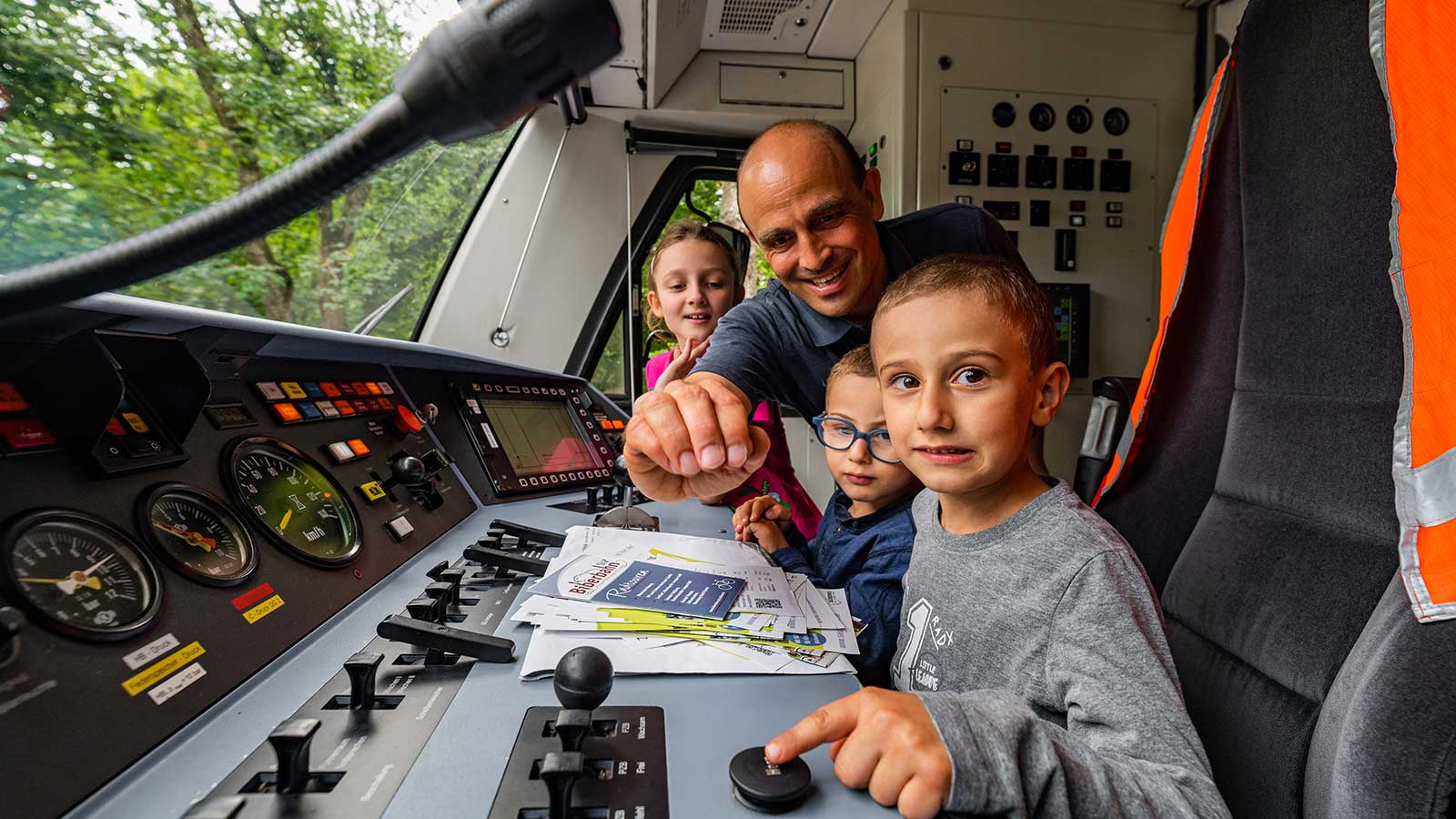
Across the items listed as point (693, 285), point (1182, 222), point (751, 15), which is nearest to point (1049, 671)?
point (1182, 222)

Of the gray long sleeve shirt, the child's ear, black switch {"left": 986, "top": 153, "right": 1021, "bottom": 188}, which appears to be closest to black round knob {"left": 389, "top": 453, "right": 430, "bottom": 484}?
the gray long sleeve shirt

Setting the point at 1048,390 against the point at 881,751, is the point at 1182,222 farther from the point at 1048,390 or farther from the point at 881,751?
the point at 881,751

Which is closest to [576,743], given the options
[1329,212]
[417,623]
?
[417,623]

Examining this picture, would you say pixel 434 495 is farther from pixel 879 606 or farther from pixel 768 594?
pixel 879 606

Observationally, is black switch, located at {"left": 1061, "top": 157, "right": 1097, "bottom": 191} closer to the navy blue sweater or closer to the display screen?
the navy blue sweater

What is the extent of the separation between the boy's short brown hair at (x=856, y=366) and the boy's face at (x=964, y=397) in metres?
0.38

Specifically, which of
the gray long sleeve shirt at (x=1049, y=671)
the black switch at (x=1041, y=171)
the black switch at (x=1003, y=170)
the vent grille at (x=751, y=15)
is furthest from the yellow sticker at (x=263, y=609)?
the black switch at (x=1041, y=171)

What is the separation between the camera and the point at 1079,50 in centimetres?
251

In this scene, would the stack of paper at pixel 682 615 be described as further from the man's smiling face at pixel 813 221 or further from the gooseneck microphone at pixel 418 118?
the man's smiling face at pixel 813 221

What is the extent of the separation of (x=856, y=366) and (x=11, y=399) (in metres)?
1.13

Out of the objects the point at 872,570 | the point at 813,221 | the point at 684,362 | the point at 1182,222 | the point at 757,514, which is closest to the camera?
the point at 1182,222

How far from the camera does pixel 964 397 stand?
0.88 metres

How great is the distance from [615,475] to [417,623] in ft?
2.78

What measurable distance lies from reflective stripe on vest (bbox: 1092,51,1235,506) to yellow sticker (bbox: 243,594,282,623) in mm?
1173
